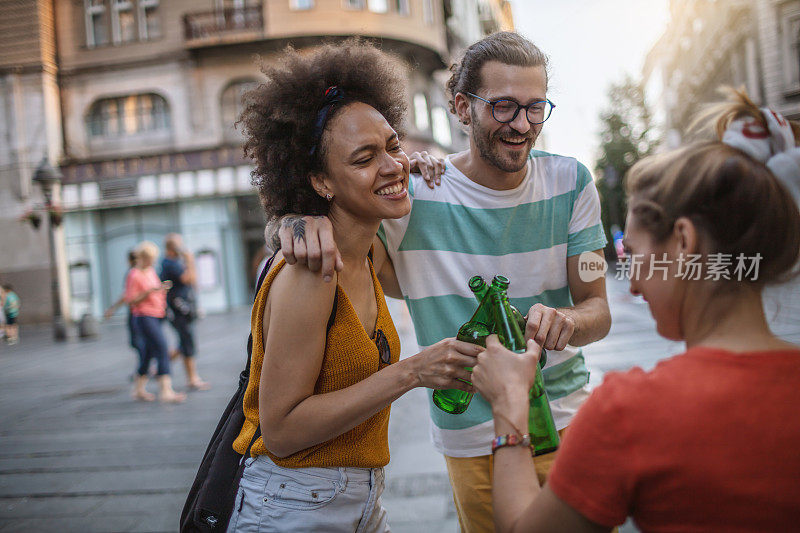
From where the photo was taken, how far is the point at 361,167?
156 centimetres

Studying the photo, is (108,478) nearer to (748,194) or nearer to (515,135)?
(515,135)

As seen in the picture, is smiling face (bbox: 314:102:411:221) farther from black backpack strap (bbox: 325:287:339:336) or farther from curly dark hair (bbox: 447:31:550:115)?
curly dark hair (bbox: 447:31:550:115)

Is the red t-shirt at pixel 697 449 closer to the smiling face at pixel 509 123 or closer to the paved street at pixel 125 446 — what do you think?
the paved street at pixel 125 446

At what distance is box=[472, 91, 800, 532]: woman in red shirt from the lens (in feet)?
3.01

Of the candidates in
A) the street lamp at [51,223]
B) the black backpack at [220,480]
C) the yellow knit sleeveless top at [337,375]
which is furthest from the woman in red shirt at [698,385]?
the street lamp at [51,223]

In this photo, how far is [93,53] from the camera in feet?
49.5

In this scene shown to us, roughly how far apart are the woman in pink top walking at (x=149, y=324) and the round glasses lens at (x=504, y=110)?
17.5 ft

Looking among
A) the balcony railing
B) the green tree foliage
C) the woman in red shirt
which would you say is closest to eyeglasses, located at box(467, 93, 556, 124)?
the woman in red shirt

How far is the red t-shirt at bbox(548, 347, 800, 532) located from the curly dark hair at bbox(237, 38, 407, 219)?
1.02m

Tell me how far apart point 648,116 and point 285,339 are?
24.2 metres

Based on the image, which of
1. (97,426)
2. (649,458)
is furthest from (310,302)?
(97,426)

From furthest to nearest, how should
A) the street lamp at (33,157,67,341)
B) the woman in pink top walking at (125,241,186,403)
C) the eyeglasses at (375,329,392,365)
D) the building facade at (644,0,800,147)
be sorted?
the street lamp at (33,157,67,341) → the woman in pink top walking at (125,241,186,403) → the building facade at (644,0,800,147) → the eyeglasses at (375,329,392,365)

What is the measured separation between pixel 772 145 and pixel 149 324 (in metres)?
6.24

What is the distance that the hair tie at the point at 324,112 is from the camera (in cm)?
159
